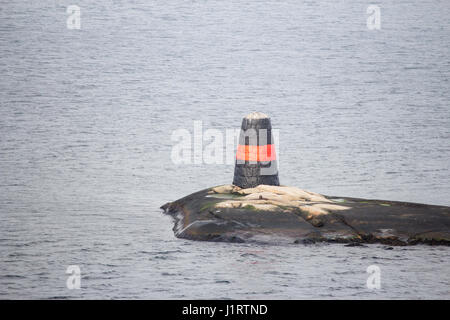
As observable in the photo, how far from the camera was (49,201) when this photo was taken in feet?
55.5

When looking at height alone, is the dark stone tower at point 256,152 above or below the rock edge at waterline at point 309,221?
above

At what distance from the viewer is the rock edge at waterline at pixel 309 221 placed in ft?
43.5

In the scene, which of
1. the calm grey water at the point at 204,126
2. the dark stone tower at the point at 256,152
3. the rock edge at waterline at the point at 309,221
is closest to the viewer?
the calm grey water at the point at 204,126

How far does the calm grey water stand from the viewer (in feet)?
40.0

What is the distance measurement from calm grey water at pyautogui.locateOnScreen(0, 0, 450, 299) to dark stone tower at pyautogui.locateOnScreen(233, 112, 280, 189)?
4.15 ft

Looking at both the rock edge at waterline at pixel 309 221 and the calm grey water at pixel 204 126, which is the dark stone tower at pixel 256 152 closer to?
the rock edge at waterline at pixel 309 221

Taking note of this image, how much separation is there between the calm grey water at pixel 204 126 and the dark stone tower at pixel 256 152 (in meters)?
1.26

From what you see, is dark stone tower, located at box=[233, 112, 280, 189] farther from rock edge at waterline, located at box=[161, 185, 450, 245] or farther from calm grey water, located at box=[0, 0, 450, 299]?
calm grey water, located at box=[0, 0, 450, 299]

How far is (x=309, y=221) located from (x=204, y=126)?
12.7 m

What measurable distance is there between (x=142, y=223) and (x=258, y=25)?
34.2 m

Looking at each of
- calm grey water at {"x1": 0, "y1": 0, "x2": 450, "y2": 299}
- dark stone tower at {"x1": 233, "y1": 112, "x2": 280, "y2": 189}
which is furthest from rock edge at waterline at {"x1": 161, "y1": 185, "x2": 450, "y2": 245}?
dark stone tower at {"x1": 233, "y1": 112, "x2": 280, "y2": 189}

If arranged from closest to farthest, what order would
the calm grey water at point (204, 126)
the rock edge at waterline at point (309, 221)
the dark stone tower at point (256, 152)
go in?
the calm grey water at point (204, 126) → the rock edge at waterline at point (309, 221) → the dark stone tower at point (256, 152)

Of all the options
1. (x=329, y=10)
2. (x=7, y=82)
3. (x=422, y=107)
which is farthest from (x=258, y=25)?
(x=422, y=107)

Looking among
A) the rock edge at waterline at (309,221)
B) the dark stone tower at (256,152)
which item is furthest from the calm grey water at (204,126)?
the dark stone tower at (256,152)
